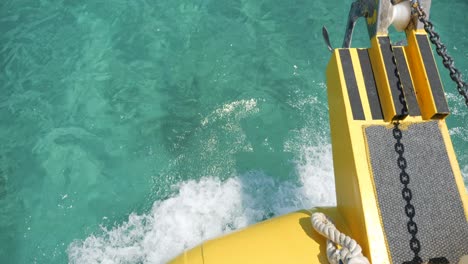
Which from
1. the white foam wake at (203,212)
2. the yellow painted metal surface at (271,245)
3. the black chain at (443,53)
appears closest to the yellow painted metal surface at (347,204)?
the yellow painted metal surface at (271,245)

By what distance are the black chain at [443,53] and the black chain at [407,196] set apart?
42 cm

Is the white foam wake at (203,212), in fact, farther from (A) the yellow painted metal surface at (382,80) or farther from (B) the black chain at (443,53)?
(B) the black chain at (443,53)

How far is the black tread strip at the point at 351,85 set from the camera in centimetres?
238

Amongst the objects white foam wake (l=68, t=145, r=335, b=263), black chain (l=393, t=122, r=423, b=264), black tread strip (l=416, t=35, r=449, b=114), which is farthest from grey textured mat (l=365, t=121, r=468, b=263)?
white foam wake (l=68, t=145, r=335, b=263)

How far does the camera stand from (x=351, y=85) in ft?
8.09

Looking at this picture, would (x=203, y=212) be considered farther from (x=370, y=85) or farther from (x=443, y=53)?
(x=443, y=53)

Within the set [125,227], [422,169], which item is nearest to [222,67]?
[125,227]

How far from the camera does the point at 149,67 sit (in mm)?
5305

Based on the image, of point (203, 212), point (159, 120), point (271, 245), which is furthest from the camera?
point (159, 120)

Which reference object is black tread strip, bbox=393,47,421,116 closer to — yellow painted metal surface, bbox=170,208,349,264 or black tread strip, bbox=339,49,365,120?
black tread strip, bbox=339,49,365,120

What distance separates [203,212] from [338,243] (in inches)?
87.6

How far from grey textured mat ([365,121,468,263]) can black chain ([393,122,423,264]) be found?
1cm

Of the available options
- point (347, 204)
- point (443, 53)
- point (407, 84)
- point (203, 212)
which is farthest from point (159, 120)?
point (443, 53)

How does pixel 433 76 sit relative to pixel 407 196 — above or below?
above
